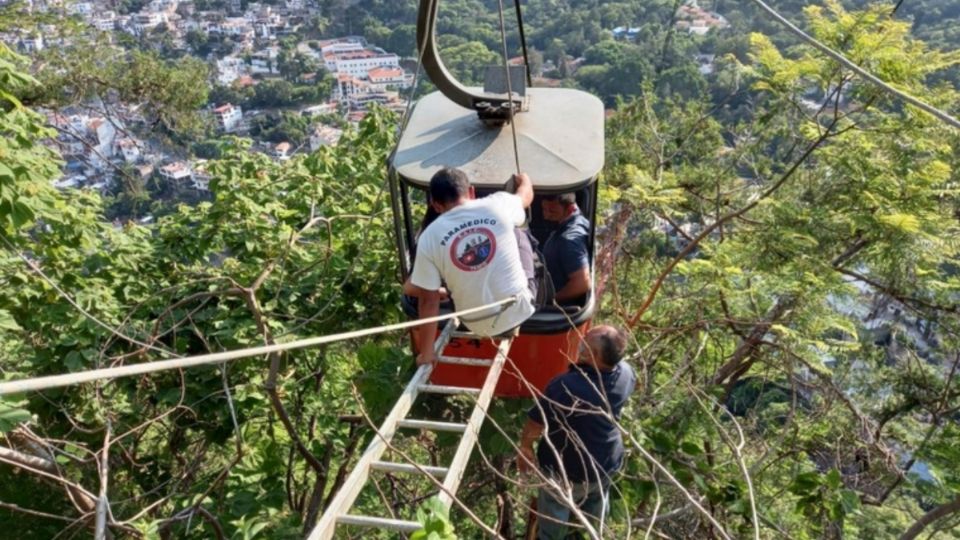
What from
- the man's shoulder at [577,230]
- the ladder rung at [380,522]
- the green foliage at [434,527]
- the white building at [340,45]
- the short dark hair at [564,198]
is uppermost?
the green foliage at [434,527]

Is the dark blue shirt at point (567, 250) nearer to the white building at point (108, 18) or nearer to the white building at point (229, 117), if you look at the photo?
the white building at point (229, 117)

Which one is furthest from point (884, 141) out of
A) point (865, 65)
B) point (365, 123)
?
point (365, 123)

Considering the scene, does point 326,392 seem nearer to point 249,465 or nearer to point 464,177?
point 249,465

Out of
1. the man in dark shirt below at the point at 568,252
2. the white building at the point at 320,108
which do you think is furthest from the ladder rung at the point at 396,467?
the white building at the point at 320,108

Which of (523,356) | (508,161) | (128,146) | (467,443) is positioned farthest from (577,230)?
(128,146)

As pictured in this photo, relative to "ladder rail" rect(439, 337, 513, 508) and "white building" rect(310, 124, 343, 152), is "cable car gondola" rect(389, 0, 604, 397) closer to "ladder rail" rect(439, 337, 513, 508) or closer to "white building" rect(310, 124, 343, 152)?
"ladder rail" rect(439, 337, 513, 508)
